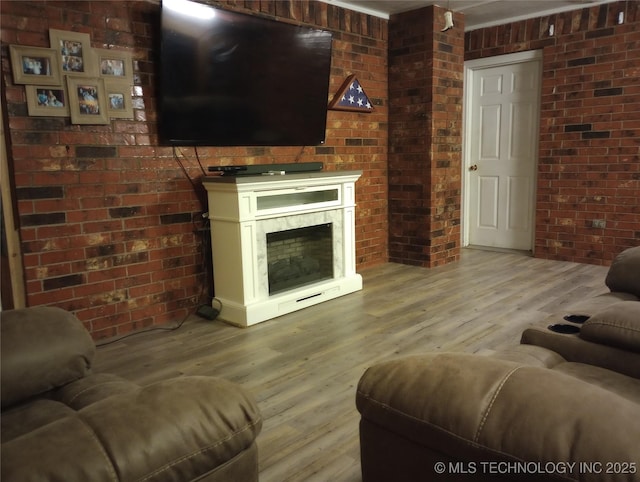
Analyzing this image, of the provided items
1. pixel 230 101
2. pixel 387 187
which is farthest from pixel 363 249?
pixel 230 101

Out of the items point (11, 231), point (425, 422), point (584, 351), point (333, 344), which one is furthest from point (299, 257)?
point (425, 422)

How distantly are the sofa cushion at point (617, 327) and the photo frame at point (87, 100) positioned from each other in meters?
2.74

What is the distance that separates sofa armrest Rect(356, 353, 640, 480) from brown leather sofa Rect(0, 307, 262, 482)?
0.34 m

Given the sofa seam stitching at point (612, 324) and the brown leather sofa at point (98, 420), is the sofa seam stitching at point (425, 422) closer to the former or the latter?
the brown leather sofa at point (98, 420)

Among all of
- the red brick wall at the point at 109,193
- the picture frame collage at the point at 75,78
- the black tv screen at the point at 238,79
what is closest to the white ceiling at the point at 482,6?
the black tv screen at the point at 238,79

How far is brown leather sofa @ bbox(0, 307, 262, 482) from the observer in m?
0.89

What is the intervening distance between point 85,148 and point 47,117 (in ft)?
0.83

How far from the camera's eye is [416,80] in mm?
4777

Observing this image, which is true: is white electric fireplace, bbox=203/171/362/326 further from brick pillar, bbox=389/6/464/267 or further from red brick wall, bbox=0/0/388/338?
brick pillar, bbox=389/6/464/267

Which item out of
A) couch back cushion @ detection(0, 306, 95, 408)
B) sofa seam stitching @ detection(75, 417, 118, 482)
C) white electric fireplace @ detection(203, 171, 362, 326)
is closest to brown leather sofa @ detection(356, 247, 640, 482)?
sofa seam stitching @ detection(75, 417, 118, 482)

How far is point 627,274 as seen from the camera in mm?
2107

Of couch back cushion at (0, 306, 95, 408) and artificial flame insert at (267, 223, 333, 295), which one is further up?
couch back cushion at (0, 306, 95, 408)

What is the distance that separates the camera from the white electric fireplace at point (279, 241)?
3.28 metres

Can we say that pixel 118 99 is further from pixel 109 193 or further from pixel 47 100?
pixel 109 193
